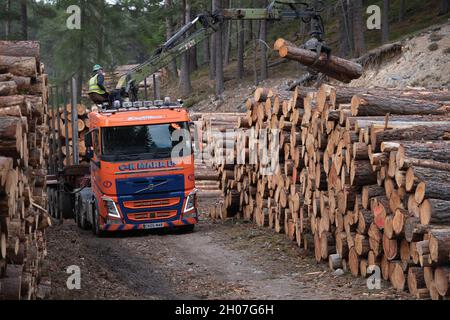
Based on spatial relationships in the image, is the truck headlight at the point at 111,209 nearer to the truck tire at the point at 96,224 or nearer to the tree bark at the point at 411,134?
the truck tire at the point at 96,224

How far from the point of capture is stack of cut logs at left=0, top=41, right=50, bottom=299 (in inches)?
289

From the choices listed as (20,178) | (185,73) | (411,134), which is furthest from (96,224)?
(185,73)

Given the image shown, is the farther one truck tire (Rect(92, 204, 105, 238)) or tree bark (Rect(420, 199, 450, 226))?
truck tire (Rect(92, 204, 105, 238))

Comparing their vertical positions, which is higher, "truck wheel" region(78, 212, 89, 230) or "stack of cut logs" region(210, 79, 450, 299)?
"stack of cut logs" region(210, 79, 450, 299)

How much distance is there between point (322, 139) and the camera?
44.4 ft

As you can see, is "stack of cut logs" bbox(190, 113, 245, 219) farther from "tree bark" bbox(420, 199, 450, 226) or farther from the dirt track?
"tree bark" bbox(420, 199, 450, 226)

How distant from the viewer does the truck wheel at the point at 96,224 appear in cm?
1792

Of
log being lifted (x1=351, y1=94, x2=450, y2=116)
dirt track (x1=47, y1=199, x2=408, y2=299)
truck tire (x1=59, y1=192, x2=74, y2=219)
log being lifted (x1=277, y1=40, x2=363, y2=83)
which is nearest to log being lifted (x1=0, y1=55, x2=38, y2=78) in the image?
dirt track (x1=47, y1=199, x2=408, y2=299)

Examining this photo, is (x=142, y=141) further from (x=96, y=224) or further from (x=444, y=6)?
(x=444, y=6)

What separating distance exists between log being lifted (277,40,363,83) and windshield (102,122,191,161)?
2750mm

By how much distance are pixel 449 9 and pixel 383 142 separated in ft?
102

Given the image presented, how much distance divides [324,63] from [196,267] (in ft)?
19.9

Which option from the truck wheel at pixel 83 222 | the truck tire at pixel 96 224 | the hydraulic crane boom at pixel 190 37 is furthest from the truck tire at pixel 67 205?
the hydraulic crane boom at pixel 190 37
